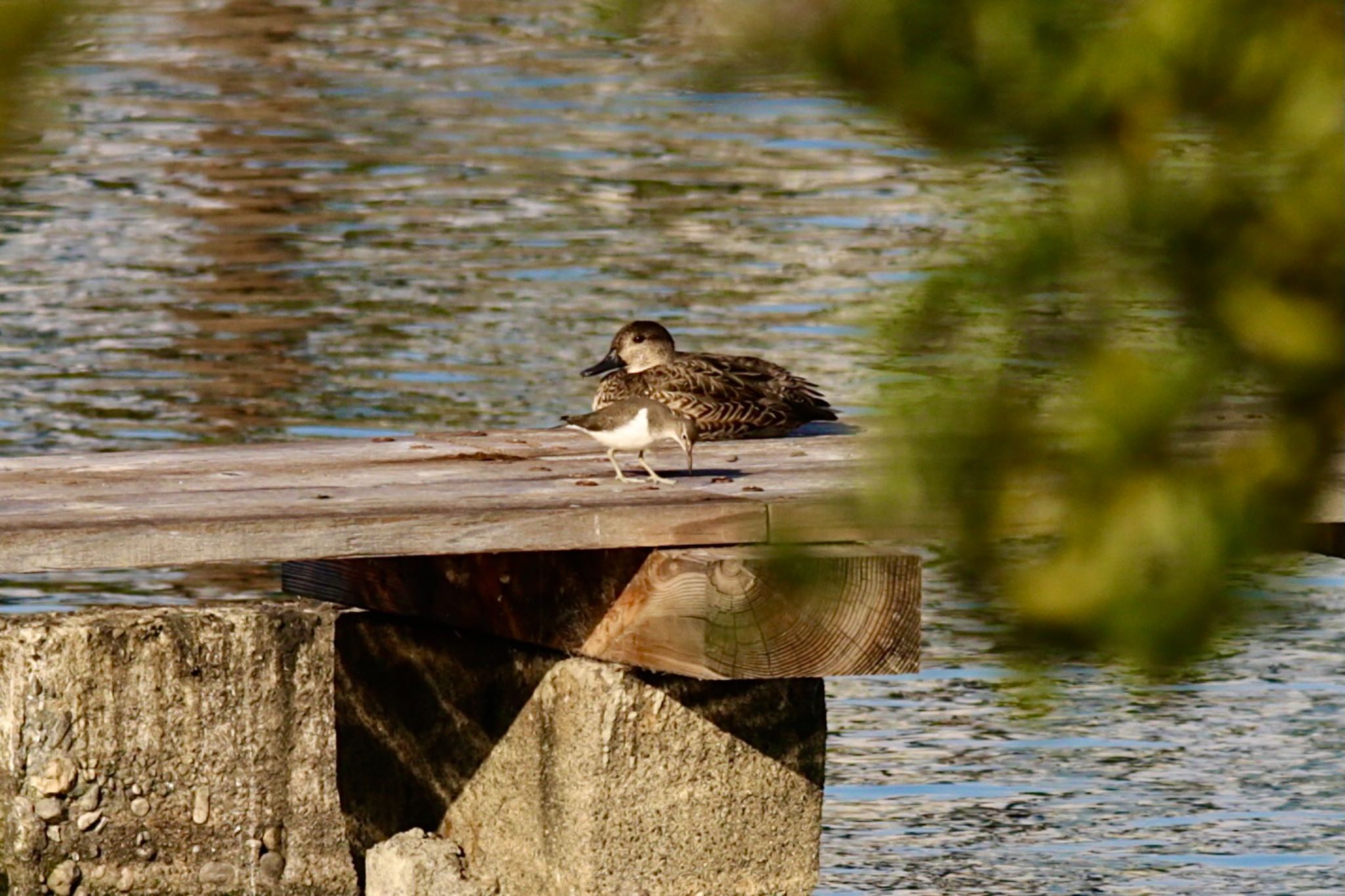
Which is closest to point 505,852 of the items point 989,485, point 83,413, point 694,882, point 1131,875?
point 694,882

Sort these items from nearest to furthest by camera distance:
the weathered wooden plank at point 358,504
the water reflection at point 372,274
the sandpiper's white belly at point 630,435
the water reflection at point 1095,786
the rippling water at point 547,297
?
the rippling water at point 547,297, the weathered wooden plank at point 358,504, the sandpiper's white belly at point 630,435, the water reflection at point 1095,786, the water reflection at point 372,274

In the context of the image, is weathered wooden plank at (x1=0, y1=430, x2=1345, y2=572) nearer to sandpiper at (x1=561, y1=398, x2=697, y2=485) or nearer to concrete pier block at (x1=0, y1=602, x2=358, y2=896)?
sandpiper at (x1=561, y1=398, x2=697, y2=485)

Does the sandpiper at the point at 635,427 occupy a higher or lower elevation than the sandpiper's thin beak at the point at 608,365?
higher

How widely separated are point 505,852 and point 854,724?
2.73 metres

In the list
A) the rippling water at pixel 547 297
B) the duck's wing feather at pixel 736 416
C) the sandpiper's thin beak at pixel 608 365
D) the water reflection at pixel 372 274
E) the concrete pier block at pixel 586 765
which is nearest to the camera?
the rippling water at pixel 547 297

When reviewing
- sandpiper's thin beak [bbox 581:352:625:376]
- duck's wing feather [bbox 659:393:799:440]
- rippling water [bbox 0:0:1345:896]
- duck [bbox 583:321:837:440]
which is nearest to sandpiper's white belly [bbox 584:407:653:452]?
rippling water [bbox 0:0:1345:896]

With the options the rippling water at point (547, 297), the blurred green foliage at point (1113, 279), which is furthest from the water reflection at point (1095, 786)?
the blurred green foliage at point (1113, 279)

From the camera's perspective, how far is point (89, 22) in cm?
96

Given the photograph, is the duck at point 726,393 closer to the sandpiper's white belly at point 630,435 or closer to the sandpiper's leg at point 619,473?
the sandpiper's leg at point 619,473

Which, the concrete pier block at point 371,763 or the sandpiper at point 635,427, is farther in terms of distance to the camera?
the concrete pier block at point 371,763

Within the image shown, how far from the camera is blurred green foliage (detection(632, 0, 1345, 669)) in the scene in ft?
3.41

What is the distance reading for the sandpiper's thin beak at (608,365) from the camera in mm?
9625

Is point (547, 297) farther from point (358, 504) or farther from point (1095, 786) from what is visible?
point (358, 504)

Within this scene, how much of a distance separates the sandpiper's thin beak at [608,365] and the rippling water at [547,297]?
775mm
